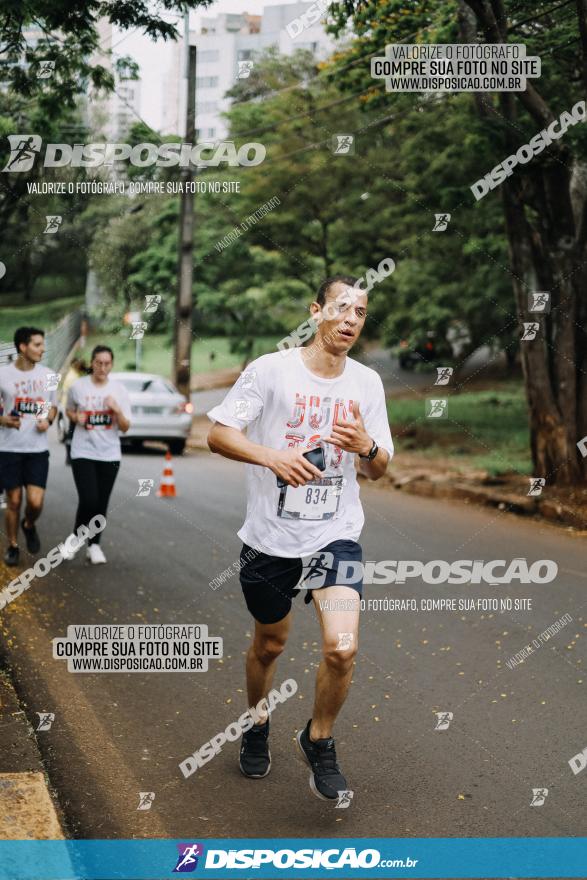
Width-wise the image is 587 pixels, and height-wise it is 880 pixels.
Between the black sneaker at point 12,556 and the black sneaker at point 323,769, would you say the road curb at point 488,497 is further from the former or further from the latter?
the black sneaker at point 323,769

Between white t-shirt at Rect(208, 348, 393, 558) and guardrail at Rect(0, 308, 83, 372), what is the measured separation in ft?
82.2

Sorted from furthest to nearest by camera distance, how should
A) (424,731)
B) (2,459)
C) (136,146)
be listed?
1. (136,146)
2. (2,459)
3. (424,731)

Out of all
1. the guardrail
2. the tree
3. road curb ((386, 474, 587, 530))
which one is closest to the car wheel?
road curb ((386, 474, 587, 530))

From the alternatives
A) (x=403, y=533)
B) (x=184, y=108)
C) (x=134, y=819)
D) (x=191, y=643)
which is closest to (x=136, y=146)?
(x=184, y=108)

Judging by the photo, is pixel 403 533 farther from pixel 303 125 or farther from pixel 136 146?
pixel 303 125

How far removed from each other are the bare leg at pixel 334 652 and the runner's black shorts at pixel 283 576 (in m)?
0.05

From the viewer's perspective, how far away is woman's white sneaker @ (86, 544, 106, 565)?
9164mm

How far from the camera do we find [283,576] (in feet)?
14.2

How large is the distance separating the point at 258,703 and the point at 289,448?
1220 mm

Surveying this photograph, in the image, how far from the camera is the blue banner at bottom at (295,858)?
3.66 m

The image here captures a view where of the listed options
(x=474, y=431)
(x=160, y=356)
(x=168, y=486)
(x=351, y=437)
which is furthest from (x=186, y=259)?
(x=160, y=356)

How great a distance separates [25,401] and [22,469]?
582 millimetres

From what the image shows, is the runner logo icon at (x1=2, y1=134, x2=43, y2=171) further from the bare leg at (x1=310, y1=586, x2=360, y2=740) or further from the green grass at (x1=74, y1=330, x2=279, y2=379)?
the green grass at (x1=74, y1=330, x2=279, y2=379)

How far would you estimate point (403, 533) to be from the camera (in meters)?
11.1
